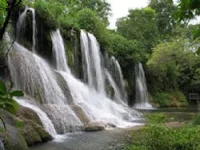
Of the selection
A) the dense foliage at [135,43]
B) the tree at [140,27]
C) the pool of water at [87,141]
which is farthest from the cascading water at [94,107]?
the tree at [140,27]

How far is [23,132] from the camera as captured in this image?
1010 cm

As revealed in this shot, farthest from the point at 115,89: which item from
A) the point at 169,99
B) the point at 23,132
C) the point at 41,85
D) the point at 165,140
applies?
the point at 165,140

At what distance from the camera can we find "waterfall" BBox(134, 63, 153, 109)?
99.1 ft

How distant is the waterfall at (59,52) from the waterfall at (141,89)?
37.0ft

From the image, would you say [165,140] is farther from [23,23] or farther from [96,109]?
[23,23]

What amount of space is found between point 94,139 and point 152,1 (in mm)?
45300

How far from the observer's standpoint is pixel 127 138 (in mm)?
11266

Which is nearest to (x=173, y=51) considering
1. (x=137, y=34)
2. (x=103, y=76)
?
(x=137, y=34)

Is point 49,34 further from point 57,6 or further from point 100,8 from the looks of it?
point 100,8

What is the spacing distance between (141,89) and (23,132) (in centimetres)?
2176

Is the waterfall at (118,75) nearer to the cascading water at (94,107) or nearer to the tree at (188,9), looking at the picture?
the cascading water at (94,107)

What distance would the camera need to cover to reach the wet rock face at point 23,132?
8516 millimetres

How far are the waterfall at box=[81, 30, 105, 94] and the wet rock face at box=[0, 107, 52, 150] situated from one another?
1154cm

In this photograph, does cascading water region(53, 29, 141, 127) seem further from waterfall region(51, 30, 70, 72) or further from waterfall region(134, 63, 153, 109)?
waterfall region(134, 63, 153, 109)
